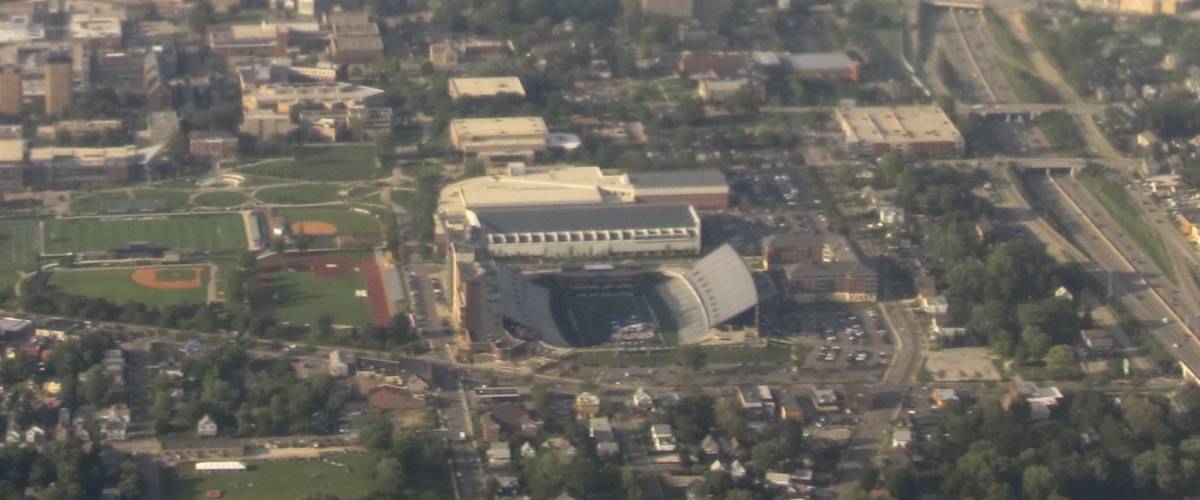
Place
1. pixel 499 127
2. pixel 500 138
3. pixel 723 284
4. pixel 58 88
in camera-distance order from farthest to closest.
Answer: pixel 58 88, pixel 499 127, pixel 500 138, pixel 723 284

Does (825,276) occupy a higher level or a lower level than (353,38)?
higher

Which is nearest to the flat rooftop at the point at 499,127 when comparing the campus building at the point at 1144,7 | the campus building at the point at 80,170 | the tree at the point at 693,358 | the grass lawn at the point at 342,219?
the grass lawn at the point at 342,219

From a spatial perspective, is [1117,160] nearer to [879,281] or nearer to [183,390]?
[879,281]

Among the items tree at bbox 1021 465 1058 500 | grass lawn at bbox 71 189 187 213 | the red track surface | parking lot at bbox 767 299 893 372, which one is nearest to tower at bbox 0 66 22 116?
grass lawn at bbox 71 189 187 213

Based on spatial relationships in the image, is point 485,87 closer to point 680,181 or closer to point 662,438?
point 680,181

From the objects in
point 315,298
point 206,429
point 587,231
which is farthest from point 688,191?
point 206,429

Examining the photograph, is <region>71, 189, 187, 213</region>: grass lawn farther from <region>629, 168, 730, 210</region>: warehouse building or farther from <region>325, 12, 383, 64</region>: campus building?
<region>325, 12, 383, 64</region>: campus building

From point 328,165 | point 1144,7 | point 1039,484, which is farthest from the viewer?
point 1144,7
